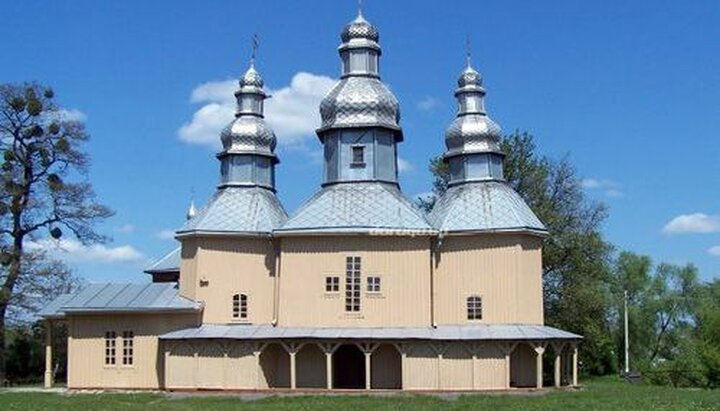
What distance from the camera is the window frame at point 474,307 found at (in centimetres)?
3228

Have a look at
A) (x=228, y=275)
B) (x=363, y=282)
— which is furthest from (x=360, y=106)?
(x=228, y=275)

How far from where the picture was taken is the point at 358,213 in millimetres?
32562

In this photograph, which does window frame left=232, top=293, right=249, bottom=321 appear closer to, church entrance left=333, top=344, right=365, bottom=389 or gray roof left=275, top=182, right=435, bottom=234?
gray roof left=275, top=182, right=435, bottom=234

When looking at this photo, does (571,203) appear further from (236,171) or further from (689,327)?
(689,327)

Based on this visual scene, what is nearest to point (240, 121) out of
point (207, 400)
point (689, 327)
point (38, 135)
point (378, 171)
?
point (378, 171)

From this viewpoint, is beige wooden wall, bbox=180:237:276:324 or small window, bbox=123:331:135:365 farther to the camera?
beige wooden wall, bbox=180:237:276:324

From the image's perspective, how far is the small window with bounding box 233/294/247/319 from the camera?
109ft

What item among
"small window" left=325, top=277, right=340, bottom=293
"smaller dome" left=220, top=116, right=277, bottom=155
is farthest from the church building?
"smaller dome" left=220, top=116, right=277, bottom=155

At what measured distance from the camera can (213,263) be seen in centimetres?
3350

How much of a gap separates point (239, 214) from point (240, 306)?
131 inches

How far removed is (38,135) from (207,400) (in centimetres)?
1562

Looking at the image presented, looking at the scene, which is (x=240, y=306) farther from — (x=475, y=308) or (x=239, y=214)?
(x=475, y=308)

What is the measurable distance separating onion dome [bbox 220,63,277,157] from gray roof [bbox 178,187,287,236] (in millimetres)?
1655

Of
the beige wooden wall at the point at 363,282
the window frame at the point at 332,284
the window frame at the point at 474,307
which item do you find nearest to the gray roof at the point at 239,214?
the beige wooden wall at the point at 363,282
